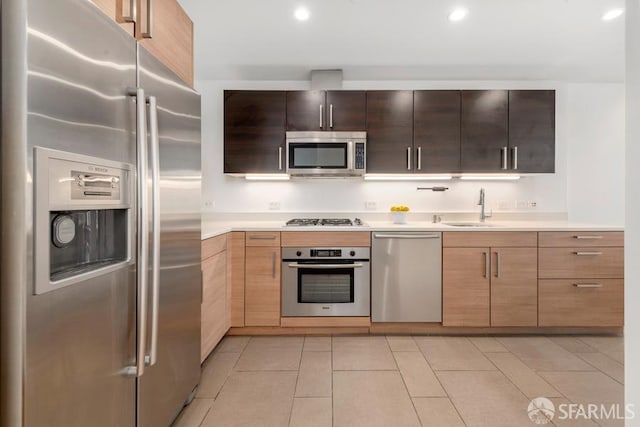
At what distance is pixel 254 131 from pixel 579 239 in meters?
2.96

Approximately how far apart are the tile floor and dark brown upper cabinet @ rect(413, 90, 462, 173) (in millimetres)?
1578

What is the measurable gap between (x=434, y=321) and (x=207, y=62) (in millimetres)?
3073

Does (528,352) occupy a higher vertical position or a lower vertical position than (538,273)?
lower

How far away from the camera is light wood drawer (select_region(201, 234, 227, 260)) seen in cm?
224

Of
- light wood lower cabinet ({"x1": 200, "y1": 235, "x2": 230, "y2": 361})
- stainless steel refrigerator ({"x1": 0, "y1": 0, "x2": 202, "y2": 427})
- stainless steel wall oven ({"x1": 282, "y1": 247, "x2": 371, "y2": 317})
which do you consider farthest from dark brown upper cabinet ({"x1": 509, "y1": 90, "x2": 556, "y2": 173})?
stainless steel refrigerator ({"x1": 0, "y1": 0, "x2": 202, "y2": 427})

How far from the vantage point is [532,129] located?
3.20m

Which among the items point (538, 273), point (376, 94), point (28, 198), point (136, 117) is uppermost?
point (376, 94)

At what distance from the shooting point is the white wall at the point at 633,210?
121 cm

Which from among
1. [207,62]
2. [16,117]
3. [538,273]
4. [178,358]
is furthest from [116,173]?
[538,273]

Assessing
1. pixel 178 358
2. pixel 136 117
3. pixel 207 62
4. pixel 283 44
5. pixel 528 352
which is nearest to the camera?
pixel 136 117

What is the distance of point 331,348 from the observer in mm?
2660

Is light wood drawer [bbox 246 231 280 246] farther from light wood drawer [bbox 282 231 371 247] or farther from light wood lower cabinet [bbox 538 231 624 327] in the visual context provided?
light wood lower cabinet [bbox 538 231 624 327]

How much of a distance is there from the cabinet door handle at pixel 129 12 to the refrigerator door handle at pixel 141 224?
0.97 feet

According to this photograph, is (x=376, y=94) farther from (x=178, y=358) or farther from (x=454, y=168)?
(x=178, y=358)
